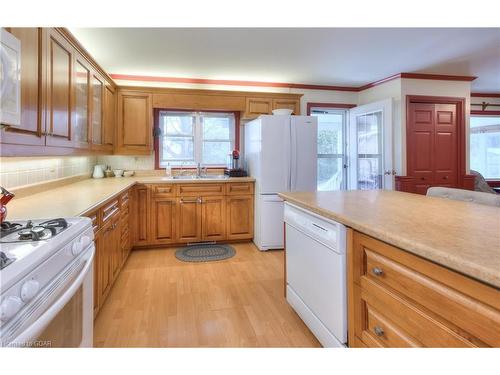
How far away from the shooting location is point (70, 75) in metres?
2.31

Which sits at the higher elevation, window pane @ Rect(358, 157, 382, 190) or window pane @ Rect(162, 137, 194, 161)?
window pane @ Rect(162, 137, 194, 161)

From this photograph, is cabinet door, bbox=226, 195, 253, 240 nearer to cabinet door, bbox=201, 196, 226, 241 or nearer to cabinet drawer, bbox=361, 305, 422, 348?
cabinet door, bbox=201, 196, 226, 241

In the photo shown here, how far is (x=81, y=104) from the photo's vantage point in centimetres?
266

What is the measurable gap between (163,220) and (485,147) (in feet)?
19.9

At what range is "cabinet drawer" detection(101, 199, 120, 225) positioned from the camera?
2313 millimetres

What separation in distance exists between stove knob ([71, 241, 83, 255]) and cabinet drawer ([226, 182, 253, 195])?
2.82 metres

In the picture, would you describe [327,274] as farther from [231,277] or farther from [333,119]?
[333,119]

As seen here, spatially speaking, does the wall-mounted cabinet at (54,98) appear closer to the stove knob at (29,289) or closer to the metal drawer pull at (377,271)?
the stove knob at (29,289)

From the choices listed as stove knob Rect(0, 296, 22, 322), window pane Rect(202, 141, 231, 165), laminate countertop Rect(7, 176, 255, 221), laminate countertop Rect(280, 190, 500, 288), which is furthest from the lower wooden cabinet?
stove knob Rect(0, 296, 22, 322)

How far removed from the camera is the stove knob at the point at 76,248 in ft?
4.28

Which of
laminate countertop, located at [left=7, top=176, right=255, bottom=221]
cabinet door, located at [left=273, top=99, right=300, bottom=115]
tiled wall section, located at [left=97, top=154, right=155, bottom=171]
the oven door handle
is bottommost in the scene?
the oven door handle

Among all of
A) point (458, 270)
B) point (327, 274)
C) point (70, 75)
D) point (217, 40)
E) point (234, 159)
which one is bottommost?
point (327, 274)
